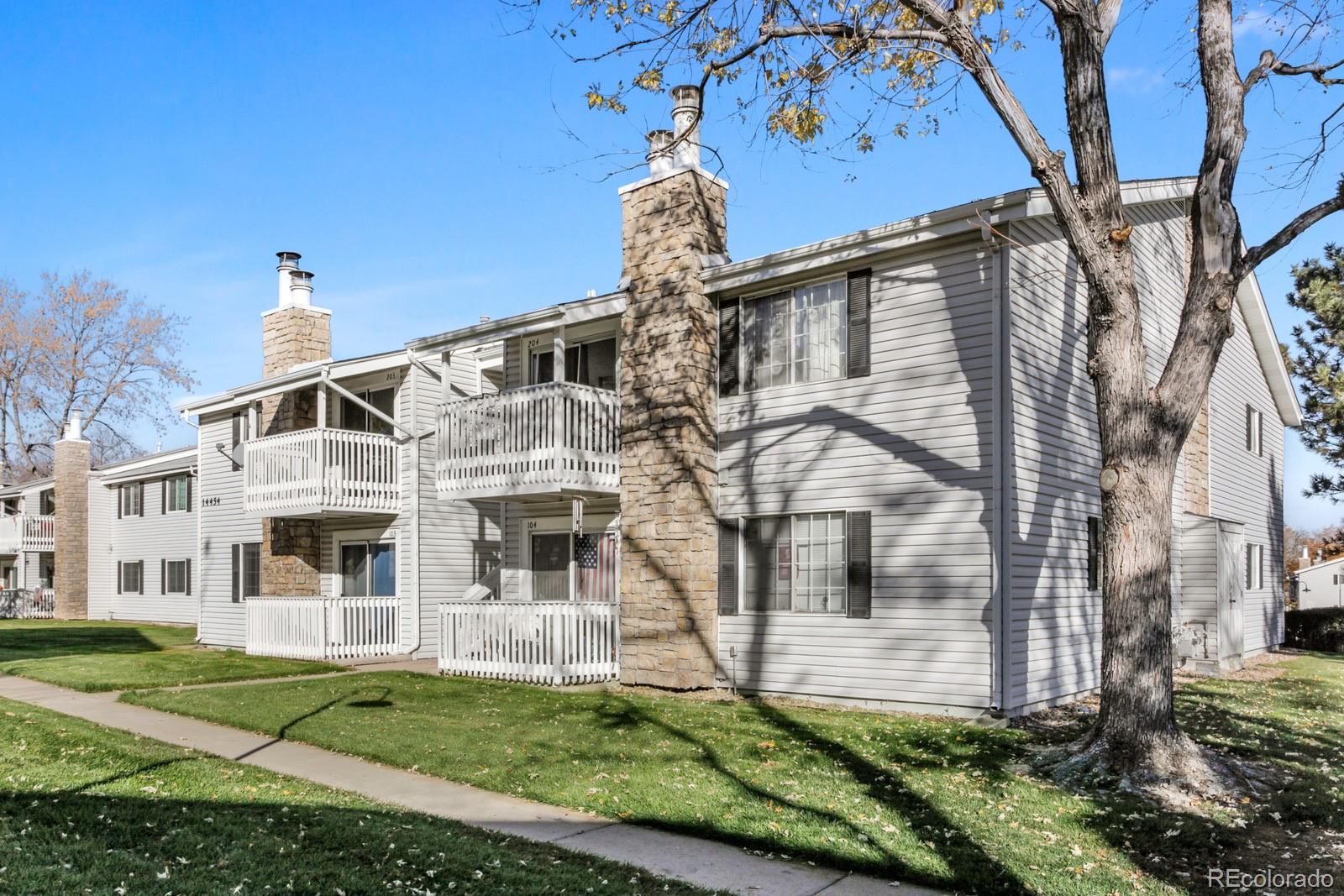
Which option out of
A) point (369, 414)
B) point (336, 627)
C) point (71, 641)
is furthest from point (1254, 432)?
point (71, 641)

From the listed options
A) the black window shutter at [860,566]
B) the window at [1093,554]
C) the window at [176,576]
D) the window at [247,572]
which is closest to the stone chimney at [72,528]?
the window at [176,576]

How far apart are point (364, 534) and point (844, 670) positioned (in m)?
11.5

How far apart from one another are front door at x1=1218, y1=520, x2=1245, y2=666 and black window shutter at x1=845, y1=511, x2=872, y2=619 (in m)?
6.70

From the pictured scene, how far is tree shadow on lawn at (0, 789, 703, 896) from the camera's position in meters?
5.61

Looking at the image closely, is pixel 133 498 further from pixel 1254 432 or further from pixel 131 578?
pixel 1254 432

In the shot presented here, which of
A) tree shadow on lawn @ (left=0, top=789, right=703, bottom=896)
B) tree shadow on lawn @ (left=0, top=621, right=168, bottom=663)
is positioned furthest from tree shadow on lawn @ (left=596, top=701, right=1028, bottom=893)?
tree shadow on lawn @ (left=0, top=621, right=168, bottom=663)

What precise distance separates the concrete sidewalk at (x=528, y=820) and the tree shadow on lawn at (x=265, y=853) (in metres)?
0.27

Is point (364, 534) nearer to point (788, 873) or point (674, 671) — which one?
point (674, 671)

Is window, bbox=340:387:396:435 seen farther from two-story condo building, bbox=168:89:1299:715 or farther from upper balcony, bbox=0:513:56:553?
upper balcony, bbox=0:513:56:553

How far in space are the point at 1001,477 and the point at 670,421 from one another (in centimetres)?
453

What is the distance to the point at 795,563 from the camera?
43.5 feet

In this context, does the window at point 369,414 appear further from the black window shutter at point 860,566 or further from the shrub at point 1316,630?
the shrub at point 1316,630

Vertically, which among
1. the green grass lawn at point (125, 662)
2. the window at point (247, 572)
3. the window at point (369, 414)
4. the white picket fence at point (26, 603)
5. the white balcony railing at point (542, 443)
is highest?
the window at point (369, 414)

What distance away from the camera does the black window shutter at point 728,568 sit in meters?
13.8
